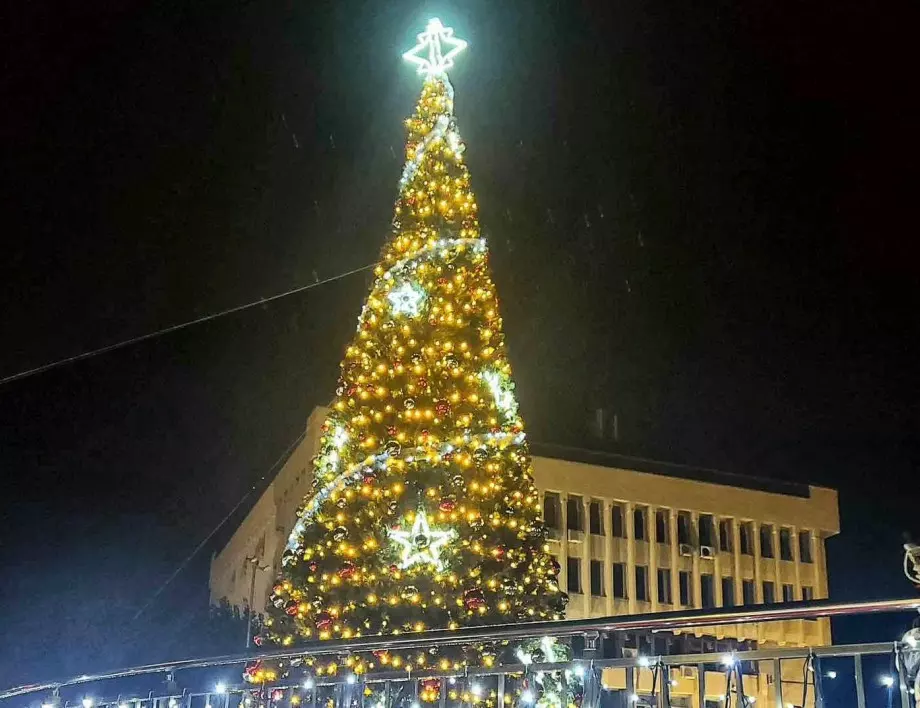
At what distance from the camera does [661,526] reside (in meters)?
33.3

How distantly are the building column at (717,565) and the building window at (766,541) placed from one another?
6.28 feet

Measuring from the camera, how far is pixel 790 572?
34750 millimetres

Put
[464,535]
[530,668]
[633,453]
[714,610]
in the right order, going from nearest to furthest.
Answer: [714,610] → [530,668] → [464,535] → [633,453]

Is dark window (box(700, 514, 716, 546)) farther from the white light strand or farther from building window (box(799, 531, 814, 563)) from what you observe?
the white light strand

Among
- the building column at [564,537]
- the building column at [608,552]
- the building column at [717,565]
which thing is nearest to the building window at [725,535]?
the building column at [717,565]

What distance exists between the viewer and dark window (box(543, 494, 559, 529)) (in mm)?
31312

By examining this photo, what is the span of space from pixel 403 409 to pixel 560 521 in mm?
22991

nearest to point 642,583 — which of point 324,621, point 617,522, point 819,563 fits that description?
point 617,522

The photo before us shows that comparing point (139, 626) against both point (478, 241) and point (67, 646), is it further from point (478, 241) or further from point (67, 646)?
point (478, 241)

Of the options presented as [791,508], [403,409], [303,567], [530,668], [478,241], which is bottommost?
[530,668]

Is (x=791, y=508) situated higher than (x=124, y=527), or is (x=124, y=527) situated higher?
(x=791, y=508)

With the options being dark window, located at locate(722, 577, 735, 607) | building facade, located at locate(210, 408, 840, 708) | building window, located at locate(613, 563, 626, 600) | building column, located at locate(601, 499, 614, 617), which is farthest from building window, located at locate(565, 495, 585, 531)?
dark window, located at locate(722, 577, 735, 607)

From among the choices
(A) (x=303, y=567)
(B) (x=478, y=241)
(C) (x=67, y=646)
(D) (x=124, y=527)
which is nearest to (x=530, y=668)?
(A) (x=303, y=567)

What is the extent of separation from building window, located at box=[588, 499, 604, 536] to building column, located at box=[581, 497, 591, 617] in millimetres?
233
